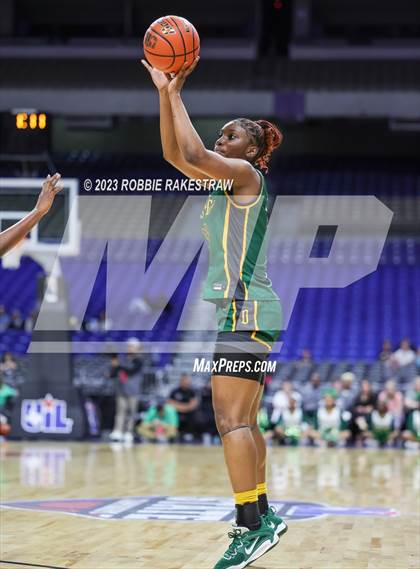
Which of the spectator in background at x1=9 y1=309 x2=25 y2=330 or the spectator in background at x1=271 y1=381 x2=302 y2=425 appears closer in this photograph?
the spectator in background at x1=271 y1=381 x2=302 y2=425

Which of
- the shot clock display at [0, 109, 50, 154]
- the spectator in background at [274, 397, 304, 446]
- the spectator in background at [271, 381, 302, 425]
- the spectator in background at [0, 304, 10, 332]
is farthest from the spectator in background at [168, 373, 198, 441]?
the shot clock display at [0, 109, 50, 154]

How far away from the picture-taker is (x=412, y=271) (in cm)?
2270

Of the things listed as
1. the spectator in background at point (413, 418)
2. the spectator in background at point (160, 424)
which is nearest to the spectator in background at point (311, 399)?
the spectator in background at point (413, 418)

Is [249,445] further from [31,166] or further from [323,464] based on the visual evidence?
[31,166]

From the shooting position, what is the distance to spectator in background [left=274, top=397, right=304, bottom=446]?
53.8ft

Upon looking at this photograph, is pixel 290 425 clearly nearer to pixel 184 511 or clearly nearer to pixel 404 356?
pixel 404 356

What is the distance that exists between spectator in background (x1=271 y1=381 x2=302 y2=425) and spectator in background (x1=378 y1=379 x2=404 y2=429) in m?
1.37

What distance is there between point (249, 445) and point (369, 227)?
64.7ft

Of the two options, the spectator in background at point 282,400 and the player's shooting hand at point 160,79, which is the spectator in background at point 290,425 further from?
the player's shooting hand at point 160,79

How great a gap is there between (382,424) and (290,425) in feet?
4.77

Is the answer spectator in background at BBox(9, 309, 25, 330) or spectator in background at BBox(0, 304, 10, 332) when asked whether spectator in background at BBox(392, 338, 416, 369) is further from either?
spectator in background at BBox(0, 304, 10, 332)

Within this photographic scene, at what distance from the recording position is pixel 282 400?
16.5 m

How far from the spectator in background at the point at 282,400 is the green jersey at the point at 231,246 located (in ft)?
37.3

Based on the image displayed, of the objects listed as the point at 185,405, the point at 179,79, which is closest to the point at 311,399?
the point at 185,405
